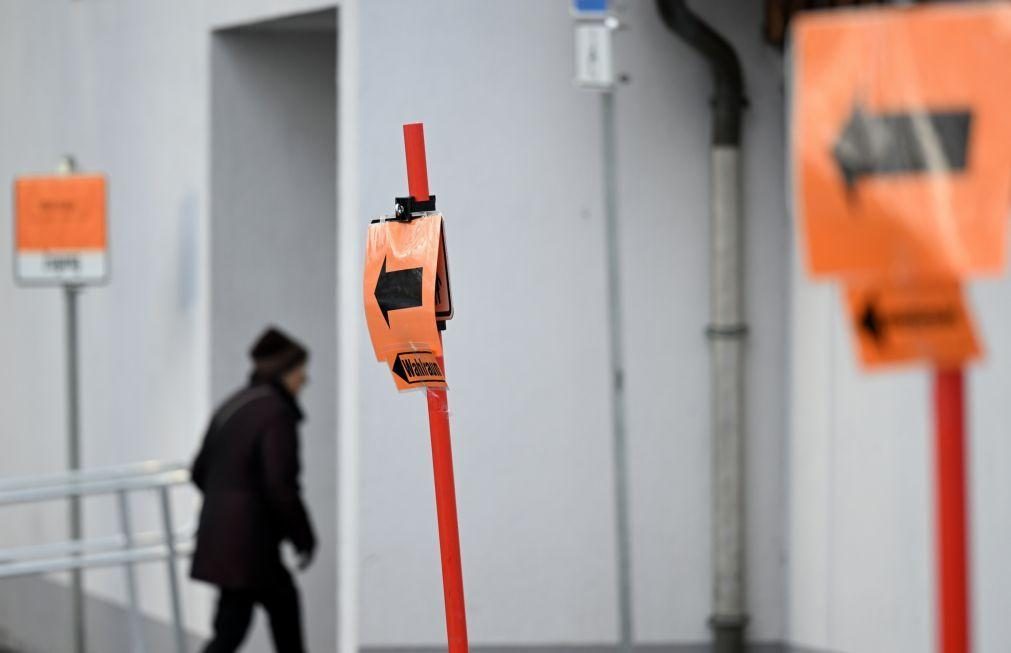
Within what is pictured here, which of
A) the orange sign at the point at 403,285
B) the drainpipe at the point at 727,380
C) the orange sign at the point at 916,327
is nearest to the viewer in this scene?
the orange sign at the point at 916,327

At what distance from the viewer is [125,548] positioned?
809 cm

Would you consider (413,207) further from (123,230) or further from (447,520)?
(123,230)

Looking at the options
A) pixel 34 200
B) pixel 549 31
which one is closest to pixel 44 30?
pixel 34 200

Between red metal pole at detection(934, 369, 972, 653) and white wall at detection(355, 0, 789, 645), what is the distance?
416 cm

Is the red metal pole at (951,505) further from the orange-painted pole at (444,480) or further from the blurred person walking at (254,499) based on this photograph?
the blurred person walking at (254,499)

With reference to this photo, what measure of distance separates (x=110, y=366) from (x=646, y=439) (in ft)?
13.4

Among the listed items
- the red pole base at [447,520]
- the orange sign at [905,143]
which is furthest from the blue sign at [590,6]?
the orange sign at [905,143]

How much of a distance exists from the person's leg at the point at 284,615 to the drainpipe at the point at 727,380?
1.80 meters

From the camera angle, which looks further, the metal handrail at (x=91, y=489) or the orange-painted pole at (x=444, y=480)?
the metal handrail at (x=91, y=489)

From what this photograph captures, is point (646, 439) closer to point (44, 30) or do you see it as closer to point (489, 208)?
point (489, 208)

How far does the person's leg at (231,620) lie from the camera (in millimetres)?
7207

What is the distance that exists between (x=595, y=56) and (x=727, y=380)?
141 centimetres

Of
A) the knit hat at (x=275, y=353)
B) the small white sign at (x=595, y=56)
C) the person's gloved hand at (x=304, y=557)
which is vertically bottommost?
the person's gloved hand at (x=304, y=557)

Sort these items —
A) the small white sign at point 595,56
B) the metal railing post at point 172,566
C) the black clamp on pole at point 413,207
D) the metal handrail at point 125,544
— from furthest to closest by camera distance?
the metal railing post at point 172,566 → the metal handrail at point 125,544 → the small white sign at point 595,56 → the black clamp on pole at point 413,207
